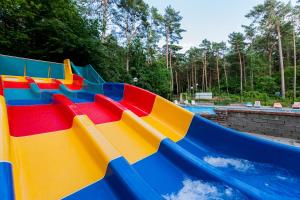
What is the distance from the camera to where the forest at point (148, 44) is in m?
7.66

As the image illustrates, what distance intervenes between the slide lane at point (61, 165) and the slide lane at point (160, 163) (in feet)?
0.41

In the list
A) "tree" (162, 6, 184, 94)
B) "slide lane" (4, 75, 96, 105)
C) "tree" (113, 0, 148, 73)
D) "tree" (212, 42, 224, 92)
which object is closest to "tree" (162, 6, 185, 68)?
"tree" (162, 6, 184, 94)

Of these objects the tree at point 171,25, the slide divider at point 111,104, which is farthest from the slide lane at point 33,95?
the tree at point 171,25

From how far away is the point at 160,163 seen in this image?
5.90 ft

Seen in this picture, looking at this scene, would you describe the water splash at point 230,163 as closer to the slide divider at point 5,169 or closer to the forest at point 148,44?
the slide divider at point 5,169

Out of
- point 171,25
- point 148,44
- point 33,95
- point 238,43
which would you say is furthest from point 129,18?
point 238,43

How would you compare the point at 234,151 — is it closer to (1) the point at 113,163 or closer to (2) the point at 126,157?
(2) the point at 126,157

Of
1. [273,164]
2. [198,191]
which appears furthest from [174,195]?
[273,164]

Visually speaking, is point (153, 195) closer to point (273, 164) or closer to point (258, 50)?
point (273, 164)

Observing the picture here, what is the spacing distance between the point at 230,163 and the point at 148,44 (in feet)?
71.9

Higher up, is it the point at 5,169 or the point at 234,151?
the point at 5,169

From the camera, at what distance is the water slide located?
1.30 meters

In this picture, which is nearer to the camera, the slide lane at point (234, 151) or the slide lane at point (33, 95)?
the slide lane at point (234, 151)

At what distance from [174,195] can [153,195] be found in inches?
10.9
